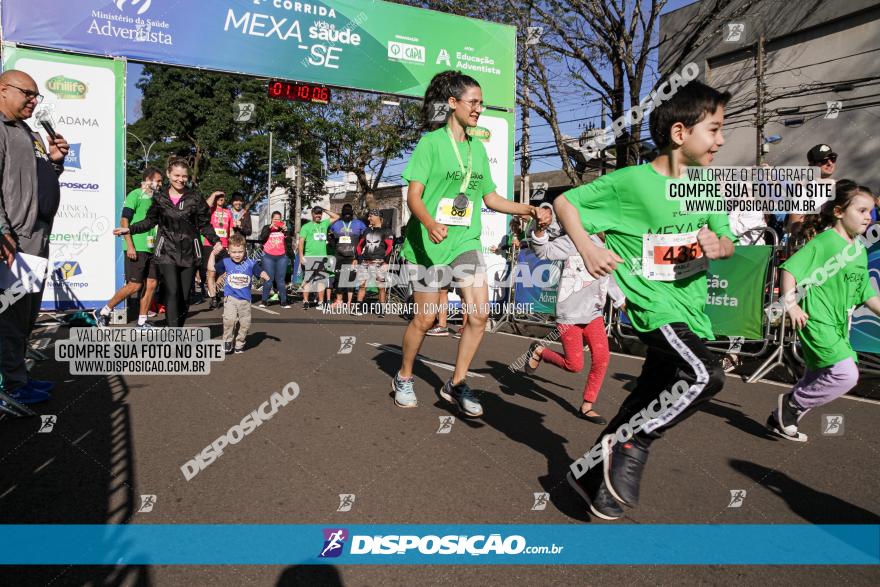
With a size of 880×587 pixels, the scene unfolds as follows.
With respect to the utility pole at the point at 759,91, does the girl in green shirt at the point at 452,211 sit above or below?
below

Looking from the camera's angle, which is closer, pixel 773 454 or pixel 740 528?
pixel 740 528

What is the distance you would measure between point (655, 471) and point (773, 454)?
1.13 metres

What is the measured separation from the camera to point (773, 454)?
13.3ft

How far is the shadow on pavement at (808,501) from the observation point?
9.82ft

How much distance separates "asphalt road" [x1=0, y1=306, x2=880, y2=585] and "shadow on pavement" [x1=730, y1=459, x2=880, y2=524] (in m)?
0.01

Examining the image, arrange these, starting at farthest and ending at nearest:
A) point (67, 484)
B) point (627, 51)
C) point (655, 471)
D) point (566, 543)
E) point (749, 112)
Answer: point (749, 112) < point (627, 51) < point (655, 471) < point (67, 484) < point (566, 543)

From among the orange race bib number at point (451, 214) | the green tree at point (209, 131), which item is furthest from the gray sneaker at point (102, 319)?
the green tree at point (209, 131)

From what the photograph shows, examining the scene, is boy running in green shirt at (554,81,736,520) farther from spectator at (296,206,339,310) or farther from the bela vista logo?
spectator at (296,206,339,310)

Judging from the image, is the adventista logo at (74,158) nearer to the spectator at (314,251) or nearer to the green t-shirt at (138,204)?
the green t-shirt at (138,204)

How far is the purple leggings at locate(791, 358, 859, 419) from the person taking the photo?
419cm

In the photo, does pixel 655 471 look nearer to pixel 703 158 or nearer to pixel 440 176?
pixel 703 158

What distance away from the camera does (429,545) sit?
2.50 meters

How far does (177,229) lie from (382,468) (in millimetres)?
4637

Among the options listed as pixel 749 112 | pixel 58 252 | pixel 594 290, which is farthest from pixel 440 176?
pixel 749 112
